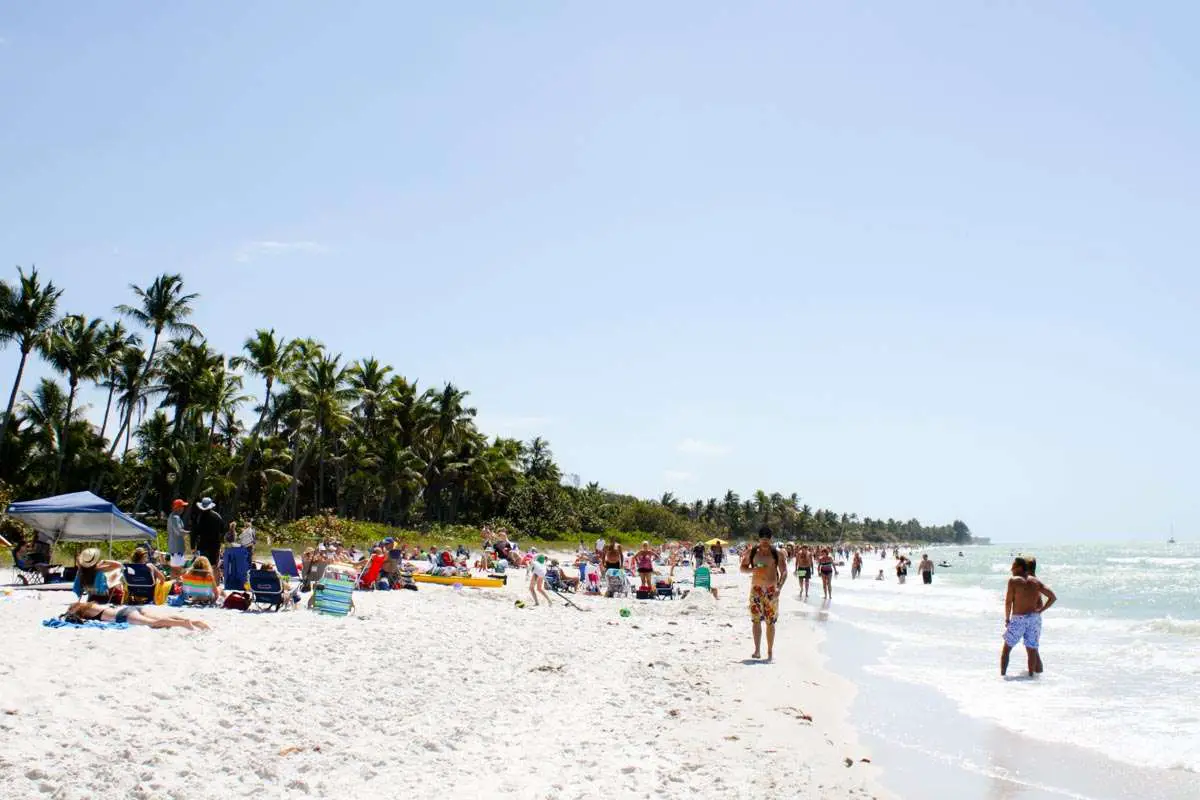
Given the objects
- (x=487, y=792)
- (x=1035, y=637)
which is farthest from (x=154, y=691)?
(x=1035, y=637)

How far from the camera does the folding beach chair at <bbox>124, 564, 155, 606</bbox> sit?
10.3 m

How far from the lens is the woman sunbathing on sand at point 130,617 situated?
8594mm

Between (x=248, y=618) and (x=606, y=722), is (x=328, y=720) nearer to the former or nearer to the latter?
(x=606, y=722)

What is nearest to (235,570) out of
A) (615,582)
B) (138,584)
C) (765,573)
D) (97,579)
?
(138,584)

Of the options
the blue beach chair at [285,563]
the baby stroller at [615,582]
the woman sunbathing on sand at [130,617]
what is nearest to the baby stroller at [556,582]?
the baby stroller at [615,582]

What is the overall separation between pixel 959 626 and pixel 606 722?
1420 centimetres

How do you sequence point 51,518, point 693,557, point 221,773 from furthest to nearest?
point 693,557 < point 51,518 < point 221,773

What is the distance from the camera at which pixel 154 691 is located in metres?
6.37

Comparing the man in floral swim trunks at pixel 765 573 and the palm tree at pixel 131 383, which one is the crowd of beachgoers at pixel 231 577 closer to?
the man in floral swim trunks at pixel 765 573

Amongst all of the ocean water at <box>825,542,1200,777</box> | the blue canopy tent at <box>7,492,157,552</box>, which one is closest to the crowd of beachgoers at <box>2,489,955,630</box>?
the blue canopy tent at <box>7,492,157,552</box>

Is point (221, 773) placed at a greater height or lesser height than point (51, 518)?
lesser

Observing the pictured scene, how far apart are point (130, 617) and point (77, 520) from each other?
24.0ft

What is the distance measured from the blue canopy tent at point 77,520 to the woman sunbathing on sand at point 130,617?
239 inches

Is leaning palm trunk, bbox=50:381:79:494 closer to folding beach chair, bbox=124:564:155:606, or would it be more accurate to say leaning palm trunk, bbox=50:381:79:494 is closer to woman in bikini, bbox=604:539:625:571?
woman in bikini, bbox=604:539:625:571
